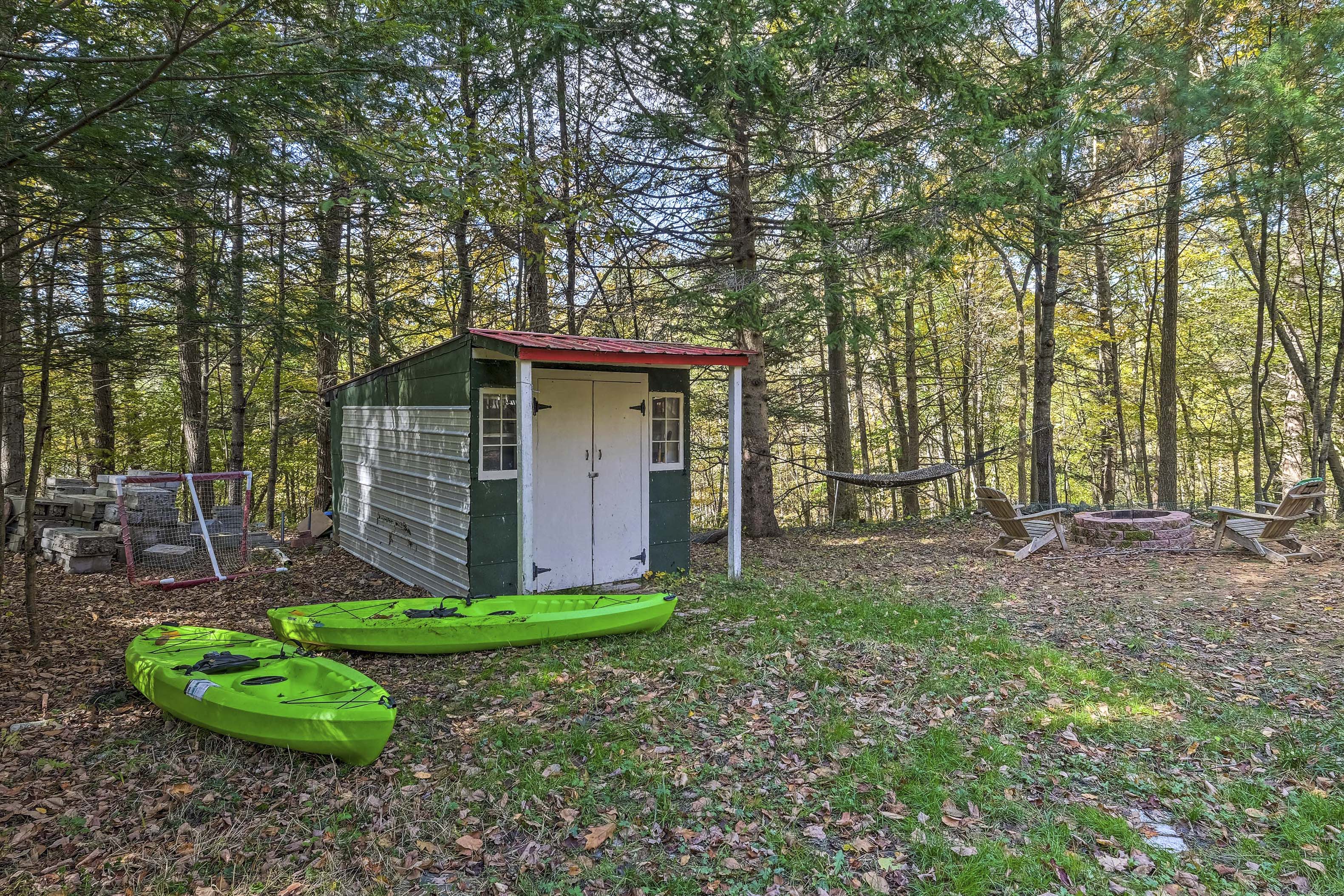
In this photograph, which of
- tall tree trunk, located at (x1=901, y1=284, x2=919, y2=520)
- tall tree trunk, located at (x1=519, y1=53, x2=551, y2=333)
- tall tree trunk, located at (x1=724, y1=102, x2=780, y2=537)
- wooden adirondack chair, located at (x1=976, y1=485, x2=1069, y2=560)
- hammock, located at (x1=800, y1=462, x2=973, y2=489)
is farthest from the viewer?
tall tree trunk, located at (x1=901, y1=284, x2=919, y2=520)

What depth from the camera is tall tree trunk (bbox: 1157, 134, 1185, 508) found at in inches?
370

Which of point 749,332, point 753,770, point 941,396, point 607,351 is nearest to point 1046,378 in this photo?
point 749,332

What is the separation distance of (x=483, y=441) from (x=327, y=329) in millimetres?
2630

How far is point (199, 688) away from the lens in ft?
11.2

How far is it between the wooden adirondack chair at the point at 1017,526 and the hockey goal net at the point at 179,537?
8.22 meters

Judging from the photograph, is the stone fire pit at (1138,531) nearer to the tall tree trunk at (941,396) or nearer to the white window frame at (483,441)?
the tall tree trunk at (941,396)

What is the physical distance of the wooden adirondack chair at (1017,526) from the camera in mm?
7609

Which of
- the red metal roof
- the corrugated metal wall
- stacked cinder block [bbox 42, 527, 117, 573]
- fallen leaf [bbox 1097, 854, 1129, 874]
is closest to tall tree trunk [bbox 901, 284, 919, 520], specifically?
the red metal roof

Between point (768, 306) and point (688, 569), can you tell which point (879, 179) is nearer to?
point (768, 306)

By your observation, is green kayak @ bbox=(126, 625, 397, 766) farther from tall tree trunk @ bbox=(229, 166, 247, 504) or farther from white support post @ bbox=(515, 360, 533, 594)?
tall tree trunk @ bbox=(229, 166, 247, 504)

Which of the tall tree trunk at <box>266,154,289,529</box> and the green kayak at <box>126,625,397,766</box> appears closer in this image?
the green kayak at <box>126,625,397,766</box>

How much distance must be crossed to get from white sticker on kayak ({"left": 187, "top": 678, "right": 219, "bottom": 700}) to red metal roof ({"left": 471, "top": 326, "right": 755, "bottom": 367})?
2880 mm

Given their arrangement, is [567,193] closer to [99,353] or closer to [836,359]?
[99,353]

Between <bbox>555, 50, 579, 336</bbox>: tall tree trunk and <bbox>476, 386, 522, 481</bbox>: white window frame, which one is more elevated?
<bbox>555, 50, 579, 336</bbox>: tall tree trunk
